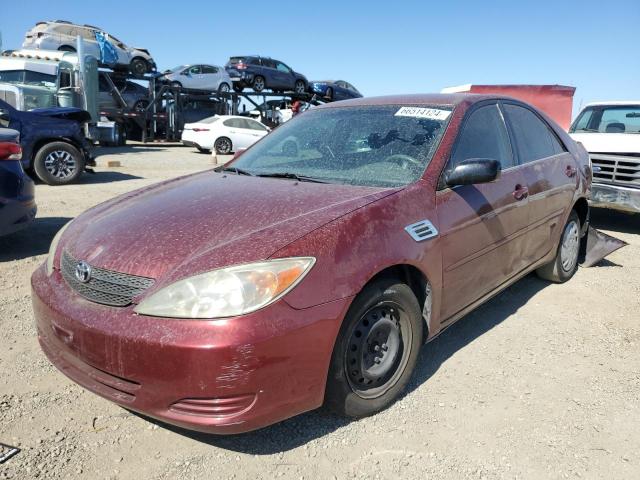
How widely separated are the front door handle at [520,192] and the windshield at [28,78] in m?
14.2

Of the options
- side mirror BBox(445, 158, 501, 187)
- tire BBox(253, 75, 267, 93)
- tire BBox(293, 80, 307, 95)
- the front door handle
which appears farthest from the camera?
tire BBox(293, 80, 307, 95)

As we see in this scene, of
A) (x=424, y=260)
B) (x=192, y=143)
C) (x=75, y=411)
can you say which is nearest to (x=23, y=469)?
(x=75, y=411)

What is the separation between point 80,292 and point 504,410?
6.99ft

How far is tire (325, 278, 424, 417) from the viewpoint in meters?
2.29

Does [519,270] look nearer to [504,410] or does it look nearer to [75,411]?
[504,410]

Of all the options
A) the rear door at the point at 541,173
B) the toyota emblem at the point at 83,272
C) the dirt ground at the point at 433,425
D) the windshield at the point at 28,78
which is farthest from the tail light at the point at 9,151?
the windshield at the point at 28,78

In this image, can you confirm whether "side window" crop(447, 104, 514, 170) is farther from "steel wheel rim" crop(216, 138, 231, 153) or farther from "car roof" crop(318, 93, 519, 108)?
"steel wheel rim" crop(216, 138, 231, 153)

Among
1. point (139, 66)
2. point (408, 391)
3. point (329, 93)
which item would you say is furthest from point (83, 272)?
point (329, 93)

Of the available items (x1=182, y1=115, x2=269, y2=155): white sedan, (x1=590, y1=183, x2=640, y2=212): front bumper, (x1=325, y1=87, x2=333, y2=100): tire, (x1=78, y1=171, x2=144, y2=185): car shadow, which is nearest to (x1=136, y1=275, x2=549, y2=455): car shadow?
(x1=590, y1=183, x2=640, y2=212): front bumper

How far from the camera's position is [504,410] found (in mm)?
2648

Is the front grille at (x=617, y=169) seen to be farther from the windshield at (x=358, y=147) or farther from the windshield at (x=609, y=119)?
the windshield at (x=358, y=147)

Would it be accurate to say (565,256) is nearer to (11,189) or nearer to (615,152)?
(615,152)

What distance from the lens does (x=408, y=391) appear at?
2791mm

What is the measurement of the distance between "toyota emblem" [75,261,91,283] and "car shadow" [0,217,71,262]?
3.21 meters
